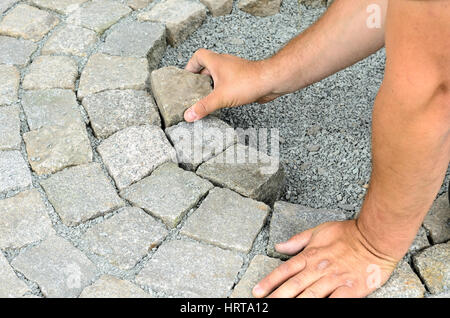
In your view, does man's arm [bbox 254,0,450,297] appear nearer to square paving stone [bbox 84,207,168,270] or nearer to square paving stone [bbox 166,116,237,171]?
square paving stone [bbox 84,207,168,270]

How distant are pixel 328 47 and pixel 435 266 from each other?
1.02 meters

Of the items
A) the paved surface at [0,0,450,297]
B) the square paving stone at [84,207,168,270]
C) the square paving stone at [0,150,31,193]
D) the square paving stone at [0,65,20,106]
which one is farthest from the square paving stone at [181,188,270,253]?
the square paving stone at [0,65,20,106]

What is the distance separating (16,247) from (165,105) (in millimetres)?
912

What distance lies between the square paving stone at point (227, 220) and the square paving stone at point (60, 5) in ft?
5.28

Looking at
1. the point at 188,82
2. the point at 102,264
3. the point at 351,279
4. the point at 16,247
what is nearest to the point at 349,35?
the point at 188,82

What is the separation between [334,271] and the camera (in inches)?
70.6

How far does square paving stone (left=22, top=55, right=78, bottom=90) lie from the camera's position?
265 centimetres

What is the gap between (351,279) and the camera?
5.84 feet

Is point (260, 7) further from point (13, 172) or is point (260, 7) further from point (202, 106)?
point (13, 172)

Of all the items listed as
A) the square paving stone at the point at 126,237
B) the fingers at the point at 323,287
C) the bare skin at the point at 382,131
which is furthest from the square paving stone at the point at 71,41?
the fingers at the point at 323,287

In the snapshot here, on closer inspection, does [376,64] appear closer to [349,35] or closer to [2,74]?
[349,35]

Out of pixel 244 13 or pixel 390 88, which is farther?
pixel 244 13

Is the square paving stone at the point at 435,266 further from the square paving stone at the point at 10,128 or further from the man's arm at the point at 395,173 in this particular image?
the square paving stone at the point at 10,128

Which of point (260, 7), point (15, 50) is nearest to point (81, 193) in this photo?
point (15, 50)
